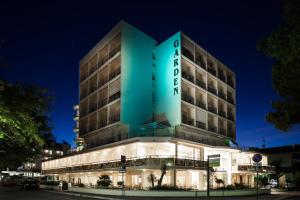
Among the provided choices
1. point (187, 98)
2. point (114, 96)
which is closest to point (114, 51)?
point (114, 96)

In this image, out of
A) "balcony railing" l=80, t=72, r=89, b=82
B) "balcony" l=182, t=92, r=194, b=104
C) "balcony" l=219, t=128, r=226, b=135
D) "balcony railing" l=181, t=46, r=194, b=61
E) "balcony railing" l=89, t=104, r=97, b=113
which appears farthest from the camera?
"balcony railing" l=80, t=72, r=89, b=82

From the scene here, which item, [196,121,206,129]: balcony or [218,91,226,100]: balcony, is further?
[218,91,226,100]: balcony

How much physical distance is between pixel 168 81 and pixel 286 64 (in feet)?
136

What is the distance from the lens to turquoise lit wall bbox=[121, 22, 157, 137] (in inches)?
2138

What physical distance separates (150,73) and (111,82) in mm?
6077

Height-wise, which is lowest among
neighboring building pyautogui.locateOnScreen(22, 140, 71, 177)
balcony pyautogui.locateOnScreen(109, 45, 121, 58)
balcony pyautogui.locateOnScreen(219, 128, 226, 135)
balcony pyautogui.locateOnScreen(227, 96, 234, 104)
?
neighboring building pyautogui.locateOnScreen(22, 140, 71, 177)

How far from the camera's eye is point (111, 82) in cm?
5784

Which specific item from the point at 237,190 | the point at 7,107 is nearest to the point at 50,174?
the point at 237,190

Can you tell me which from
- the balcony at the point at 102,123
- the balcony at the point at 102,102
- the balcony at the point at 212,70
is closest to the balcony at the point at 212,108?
the balcony at the point at 212,70

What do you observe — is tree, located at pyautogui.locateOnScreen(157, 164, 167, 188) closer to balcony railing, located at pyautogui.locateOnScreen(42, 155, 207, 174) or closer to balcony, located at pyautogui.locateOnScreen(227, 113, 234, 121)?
balcony railing, located at pyautogui.locateOnScreen(42, 155, 207, 174)

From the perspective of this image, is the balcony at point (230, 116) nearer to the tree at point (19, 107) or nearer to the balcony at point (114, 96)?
the balcony at point (114, 96)

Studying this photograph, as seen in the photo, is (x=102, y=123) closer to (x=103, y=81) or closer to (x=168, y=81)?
(x=103, y=81)

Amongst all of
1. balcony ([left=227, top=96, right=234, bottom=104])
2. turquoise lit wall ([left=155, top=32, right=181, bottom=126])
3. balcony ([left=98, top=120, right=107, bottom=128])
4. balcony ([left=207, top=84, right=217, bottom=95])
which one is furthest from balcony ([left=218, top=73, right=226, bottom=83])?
balcony ([left=98, top=120, right=107, bottom=128])

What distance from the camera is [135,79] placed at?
56.0 metres
